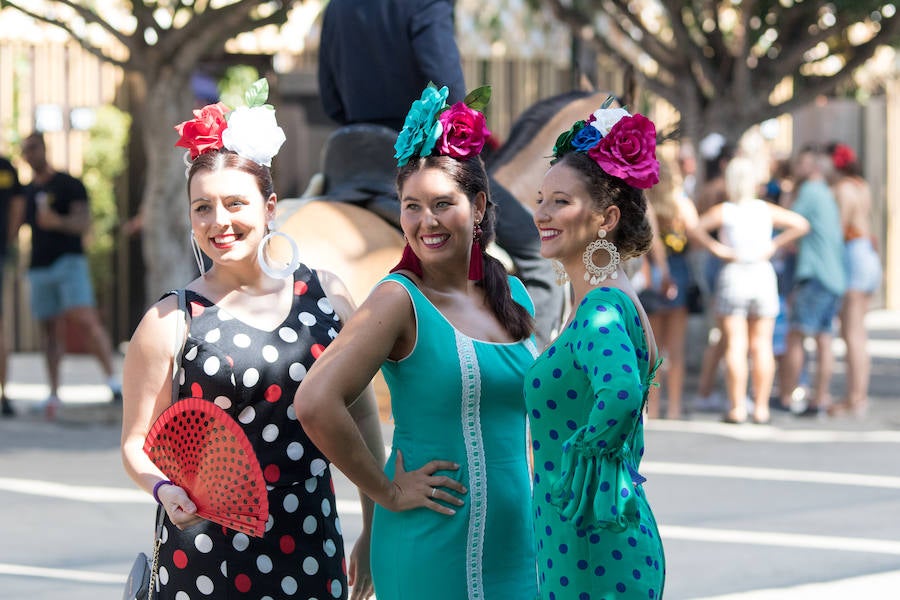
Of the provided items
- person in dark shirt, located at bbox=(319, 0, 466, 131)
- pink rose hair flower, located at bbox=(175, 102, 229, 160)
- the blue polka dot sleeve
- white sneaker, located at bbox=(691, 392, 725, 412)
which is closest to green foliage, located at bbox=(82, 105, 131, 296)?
white sneaker, located at bbox=(691, 392, 725, 412)

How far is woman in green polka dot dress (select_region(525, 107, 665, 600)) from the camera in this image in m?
2.73

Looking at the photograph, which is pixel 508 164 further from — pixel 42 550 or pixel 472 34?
pixel 472 34

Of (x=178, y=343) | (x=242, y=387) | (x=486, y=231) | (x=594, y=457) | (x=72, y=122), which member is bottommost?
(x=594, y=457)

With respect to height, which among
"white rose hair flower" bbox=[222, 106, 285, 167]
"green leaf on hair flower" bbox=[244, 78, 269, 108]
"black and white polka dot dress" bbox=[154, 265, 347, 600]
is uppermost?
"green leaf on hair flower" bbox=[244, 78, 269, 108]

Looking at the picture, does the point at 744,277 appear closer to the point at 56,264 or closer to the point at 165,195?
the point at 165,195

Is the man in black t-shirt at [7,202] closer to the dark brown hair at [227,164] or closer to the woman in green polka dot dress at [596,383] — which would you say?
the dark brown hair at [227,164]

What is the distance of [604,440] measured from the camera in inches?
106

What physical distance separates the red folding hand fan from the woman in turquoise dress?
0.53 feet

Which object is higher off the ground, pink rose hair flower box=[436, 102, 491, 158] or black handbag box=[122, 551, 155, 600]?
pink rose hair flower box=[436, 102, 491, 158]

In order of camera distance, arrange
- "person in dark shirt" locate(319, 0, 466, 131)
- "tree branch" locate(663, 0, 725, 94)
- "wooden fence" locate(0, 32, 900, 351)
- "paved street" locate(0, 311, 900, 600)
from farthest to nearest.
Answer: "wooden fence" locate(0, 32, 900, 351)
"tree branch" locate(663, 0, 725, 94)
"paved street" locate(0, 311, 900, 600)
"person in dark shirt" locate(319, 0, 466, 131)

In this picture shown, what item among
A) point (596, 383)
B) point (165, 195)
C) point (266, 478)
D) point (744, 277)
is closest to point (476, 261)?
point (596, 383)

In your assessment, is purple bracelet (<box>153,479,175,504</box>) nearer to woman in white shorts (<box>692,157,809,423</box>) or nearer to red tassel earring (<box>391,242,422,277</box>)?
red tassel earring (<box>391,242,422,277</box>)

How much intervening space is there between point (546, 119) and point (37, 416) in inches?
218

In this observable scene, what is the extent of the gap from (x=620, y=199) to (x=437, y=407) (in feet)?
1.99
